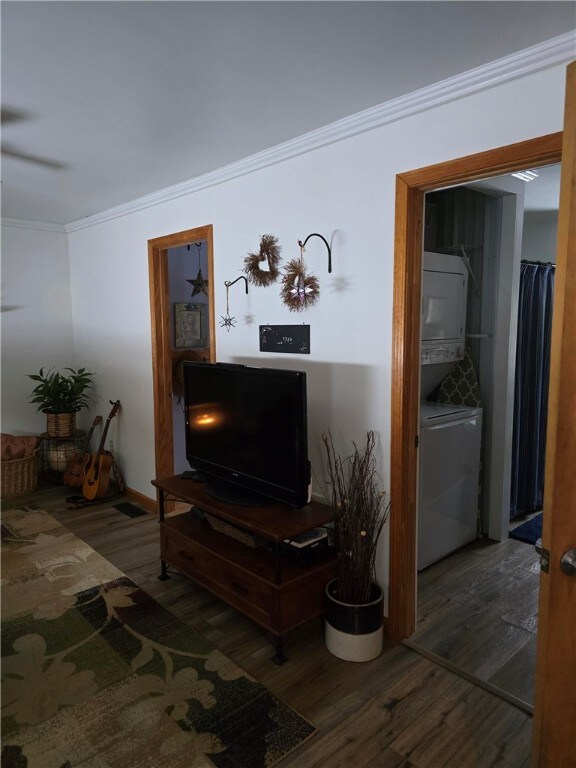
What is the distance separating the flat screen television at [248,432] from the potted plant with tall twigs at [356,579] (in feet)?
0.73

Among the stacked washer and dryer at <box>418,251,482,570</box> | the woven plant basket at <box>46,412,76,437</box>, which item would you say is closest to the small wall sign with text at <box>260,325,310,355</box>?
the stacked washer and dryer at <box>418,251,482,570</box>

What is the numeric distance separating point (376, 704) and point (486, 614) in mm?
930

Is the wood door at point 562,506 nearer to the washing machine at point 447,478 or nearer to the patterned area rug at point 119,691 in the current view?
the patterned area rug at point 119,691

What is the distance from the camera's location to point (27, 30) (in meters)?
1.68

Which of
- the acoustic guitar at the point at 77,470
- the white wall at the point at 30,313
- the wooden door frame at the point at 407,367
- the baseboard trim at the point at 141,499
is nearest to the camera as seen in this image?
the wooden door frame at the point at 407,367

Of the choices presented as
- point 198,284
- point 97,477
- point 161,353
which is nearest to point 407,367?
point 161,353

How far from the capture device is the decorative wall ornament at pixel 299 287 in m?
2.67

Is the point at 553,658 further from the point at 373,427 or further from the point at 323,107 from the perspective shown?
the point at 323,107

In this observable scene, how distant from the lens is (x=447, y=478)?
3170 mm

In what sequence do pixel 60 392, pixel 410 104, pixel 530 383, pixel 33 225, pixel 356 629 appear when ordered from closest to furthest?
pixel 410 104
pixel 356 629
pixel 530 383
pixel 60 392
pixel 33 225

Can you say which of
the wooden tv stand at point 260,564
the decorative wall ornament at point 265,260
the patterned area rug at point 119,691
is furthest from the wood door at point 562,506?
the decorative wall ornament at point 265,260

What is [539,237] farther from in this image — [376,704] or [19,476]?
[19,476]

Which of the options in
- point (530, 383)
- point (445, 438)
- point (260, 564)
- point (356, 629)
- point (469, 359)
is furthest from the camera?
point (530, 383)

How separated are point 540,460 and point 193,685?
3.07 metres
